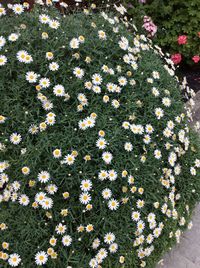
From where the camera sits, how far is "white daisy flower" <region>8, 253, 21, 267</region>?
77.5 inches

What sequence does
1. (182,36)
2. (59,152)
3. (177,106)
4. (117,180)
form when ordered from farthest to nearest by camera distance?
(182,36)
(177,106)
(117,180)
(59,152)

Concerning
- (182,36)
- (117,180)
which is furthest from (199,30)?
(117,180)

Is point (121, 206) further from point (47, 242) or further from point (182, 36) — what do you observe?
point (182, 36)

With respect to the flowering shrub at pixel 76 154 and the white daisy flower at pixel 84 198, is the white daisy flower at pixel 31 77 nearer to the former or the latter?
the flowering shrub at pixel 76 154

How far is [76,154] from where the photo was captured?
Result: 1959 mm

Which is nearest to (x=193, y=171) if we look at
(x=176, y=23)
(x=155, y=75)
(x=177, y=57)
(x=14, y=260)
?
(x=155, y=75)

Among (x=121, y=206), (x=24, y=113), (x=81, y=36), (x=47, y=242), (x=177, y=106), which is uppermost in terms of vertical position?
(x=81, y=36)

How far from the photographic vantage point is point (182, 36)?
3.78 m

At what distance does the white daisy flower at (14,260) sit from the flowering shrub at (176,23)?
2528 millimetres

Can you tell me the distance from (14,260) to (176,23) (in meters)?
2.89

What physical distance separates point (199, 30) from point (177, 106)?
1.67 metres

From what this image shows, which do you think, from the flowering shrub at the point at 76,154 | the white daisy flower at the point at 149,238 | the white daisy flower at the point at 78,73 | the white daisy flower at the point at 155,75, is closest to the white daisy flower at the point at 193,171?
the flowering shrub at the point at 76,154

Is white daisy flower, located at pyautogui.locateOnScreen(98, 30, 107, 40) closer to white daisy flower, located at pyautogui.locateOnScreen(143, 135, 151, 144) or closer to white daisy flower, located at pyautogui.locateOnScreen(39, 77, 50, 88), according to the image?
white daisy flower, located at pyautogui.locateOnScreen(39, 77, 50, 88)

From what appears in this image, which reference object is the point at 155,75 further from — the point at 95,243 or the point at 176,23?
the point at 176,23
